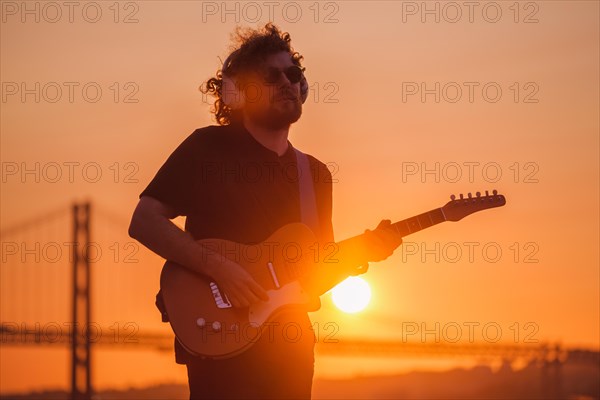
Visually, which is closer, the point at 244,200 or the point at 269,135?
the point at 244,200

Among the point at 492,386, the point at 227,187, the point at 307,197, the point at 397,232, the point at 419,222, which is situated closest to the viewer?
the point at 227,187

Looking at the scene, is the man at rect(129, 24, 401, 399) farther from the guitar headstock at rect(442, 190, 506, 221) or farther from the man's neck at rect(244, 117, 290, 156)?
the guitar headstock at rect(442, 190, 506, 221)

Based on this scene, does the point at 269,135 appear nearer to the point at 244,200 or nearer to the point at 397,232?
the point at 244,200

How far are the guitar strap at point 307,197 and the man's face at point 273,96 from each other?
0.20 metres

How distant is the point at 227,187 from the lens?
3895 millimetres

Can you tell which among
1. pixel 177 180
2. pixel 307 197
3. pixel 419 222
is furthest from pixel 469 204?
pixel 177 180

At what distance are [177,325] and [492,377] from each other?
64.4 metres

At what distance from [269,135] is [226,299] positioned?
2.08 ft

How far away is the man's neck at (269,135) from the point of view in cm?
407

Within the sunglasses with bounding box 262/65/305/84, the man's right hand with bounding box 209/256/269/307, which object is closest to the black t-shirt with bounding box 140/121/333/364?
the man's right hand with bounding box 209/256/269/307

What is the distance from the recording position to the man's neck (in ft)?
13.4

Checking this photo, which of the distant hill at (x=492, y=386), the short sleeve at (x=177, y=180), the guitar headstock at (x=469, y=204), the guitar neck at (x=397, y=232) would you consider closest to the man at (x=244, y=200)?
the short sleeve at (x=177, y=180)

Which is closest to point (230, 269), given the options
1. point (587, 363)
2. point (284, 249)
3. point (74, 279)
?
point (284, 249)

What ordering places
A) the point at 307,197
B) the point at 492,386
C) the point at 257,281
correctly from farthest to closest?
1. the point at 492,386
2. the point at 257,281
3. the point at 307,197
